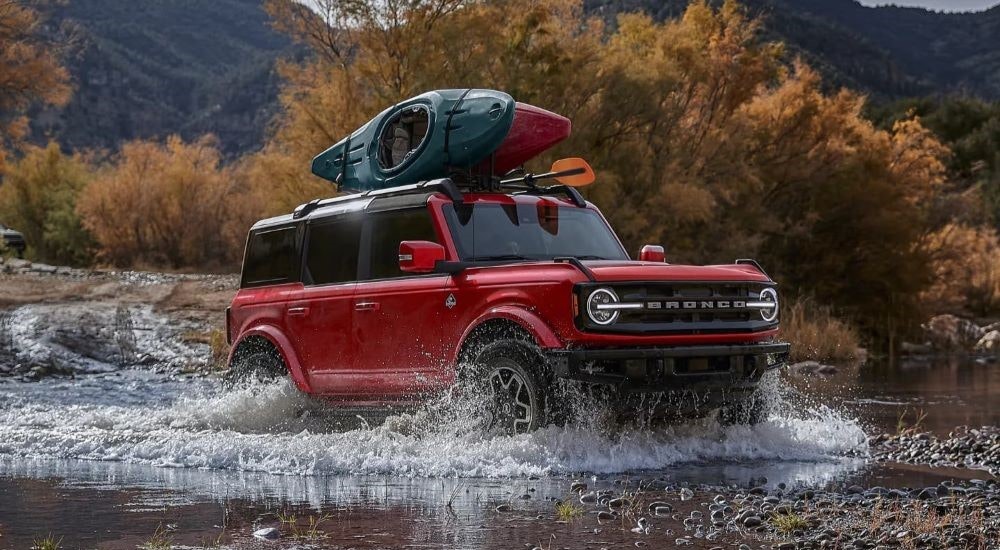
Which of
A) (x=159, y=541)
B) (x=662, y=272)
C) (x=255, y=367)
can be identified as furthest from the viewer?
(x=255, y=367)

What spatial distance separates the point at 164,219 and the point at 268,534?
128 feet

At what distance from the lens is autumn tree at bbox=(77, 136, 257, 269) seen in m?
42.6

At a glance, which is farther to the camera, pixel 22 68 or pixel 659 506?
pixel 22 68

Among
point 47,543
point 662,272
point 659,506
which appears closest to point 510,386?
point 662,272

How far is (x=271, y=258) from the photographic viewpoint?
Result: 11688mm

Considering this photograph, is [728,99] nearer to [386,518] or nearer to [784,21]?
[386,518]

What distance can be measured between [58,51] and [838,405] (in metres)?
25.0

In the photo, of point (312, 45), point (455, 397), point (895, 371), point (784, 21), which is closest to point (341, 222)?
point (455, 397)

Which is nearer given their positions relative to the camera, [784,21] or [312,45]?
[312,45]

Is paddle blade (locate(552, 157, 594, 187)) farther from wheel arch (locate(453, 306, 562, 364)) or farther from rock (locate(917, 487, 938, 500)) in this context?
rock (locate(917, 487, 938, 500))

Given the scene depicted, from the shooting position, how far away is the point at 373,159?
456 inches

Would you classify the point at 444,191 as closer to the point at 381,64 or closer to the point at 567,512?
the point at 567,512

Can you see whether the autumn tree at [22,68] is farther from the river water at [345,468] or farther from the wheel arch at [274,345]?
the wheel arch at [274,345]

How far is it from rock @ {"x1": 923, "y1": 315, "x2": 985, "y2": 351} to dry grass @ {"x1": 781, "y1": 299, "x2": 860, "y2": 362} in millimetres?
6434
